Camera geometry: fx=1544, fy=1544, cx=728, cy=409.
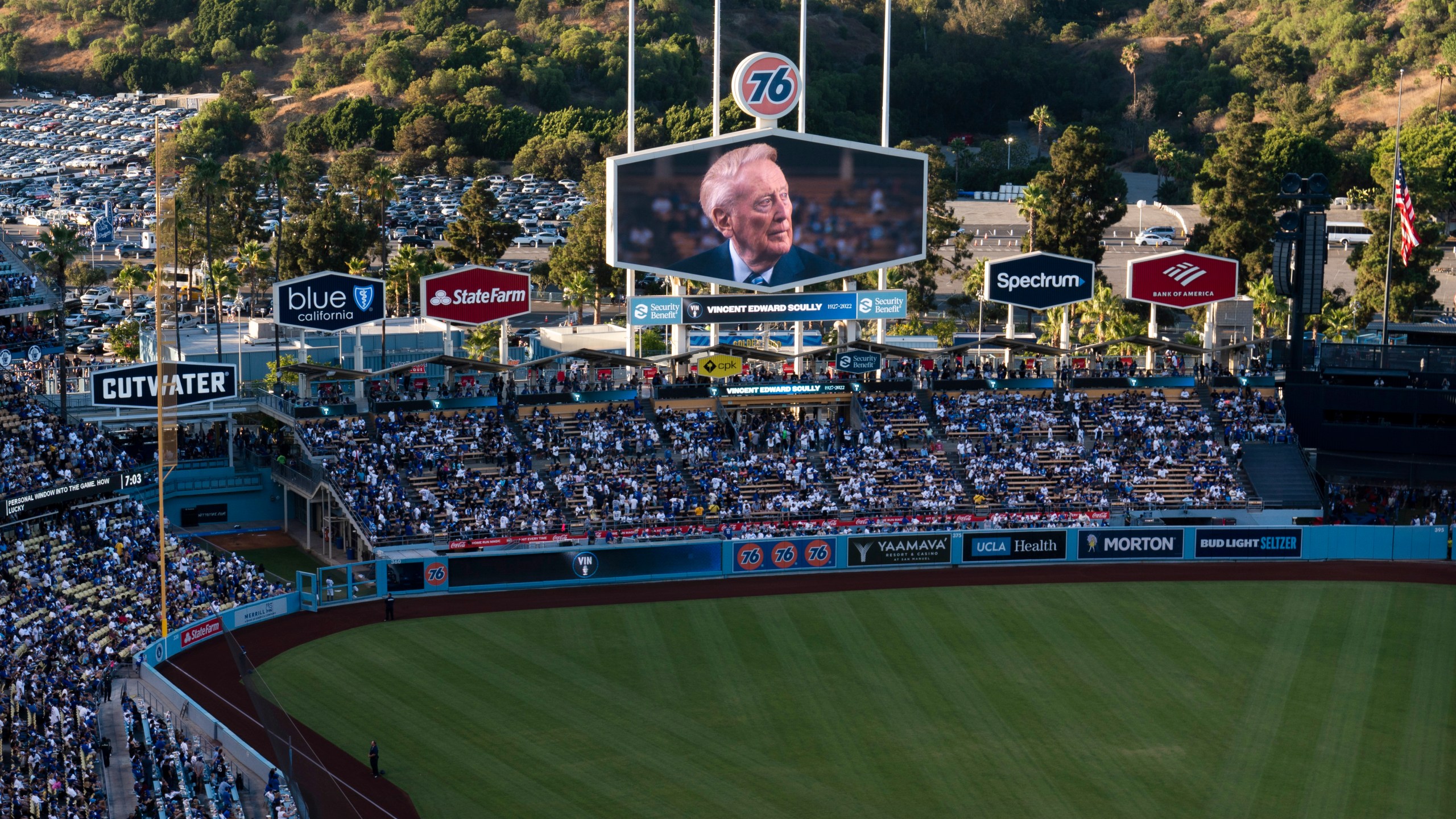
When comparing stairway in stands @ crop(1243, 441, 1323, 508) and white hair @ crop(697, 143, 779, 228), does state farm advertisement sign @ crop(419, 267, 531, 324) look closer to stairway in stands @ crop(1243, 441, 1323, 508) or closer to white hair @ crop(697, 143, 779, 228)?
white hair @ crop(697, 143, 779, 228)

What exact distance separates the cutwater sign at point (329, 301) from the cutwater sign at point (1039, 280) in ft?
84.1

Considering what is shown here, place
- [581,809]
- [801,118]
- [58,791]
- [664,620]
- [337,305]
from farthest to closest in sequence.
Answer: [801,118] < [337,305] < [664,620] < [581,809] < [58,791]

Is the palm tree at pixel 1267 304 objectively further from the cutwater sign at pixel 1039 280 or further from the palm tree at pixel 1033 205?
the cutwater sign at pixel 1039 280

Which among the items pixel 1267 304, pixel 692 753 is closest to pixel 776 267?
pixel 692 753

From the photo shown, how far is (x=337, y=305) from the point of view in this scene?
2356 inches

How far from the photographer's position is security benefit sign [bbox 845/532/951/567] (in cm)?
5462

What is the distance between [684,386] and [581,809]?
30634 millimetres

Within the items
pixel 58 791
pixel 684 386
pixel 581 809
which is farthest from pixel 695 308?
pixel 58 791

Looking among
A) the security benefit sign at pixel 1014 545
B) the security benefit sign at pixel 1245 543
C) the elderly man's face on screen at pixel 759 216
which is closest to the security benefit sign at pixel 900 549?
the security benefit sign at pixel 1014 545

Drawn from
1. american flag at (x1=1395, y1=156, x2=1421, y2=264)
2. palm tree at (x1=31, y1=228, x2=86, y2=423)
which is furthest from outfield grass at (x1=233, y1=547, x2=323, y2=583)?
american flag at (x1=1395, y1=156, x2=1421, y2=264)

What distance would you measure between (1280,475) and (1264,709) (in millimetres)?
23740

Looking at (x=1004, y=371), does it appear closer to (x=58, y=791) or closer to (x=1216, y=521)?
(x=1216, y=521)

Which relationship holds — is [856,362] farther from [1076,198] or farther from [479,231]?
[479,231]

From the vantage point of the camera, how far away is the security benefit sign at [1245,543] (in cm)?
5641
